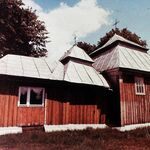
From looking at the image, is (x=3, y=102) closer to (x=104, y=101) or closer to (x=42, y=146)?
(x=42, y=146)

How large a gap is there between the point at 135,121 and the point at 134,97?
1.79m

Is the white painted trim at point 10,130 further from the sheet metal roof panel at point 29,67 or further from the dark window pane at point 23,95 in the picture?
the sheet metal roof panel at point 29,67

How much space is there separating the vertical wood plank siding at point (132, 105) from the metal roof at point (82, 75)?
1463 millimetres

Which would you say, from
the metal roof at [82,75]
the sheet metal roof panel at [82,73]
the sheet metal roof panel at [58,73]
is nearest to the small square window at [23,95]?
the sheet metal roof panel at [58,73]

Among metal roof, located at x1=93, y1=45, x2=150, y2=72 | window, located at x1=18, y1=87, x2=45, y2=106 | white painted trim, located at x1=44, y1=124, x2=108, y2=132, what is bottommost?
white painted trim, located at x1=44, y1=124, x2=108, y2=132

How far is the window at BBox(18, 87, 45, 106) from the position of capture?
14766 mm

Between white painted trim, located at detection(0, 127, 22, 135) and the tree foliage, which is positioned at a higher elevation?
the tree foliage

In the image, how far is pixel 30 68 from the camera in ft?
52.6

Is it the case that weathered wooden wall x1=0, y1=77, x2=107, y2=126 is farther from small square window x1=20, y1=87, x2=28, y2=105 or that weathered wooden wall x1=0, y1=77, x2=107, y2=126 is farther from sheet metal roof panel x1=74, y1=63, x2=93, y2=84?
sheet metal roof panel x1=74, y1=63, x2=93, y2=84

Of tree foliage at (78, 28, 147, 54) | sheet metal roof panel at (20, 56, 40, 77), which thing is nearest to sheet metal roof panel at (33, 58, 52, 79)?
sheet metal roof panel at (20, 56, 40, 77)

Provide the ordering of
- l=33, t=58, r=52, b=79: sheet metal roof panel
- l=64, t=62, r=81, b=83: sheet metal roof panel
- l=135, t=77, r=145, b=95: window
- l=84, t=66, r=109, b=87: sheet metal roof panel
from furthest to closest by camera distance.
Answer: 1. l=135, t=77, r=145, b=95: window
2. l=84, t=66, r=109, b=87: sheet metal roof panel
3. l=64, t=62, r=81, b=83: sheet metal roof panel
4. l=33, t=58, r=52, b=79: sheet metal roof panel

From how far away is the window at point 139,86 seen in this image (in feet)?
60.2

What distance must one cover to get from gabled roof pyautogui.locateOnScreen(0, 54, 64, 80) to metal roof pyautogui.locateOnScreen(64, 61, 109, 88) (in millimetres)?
607

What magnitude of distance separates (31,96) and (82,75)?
4247 millimetres
